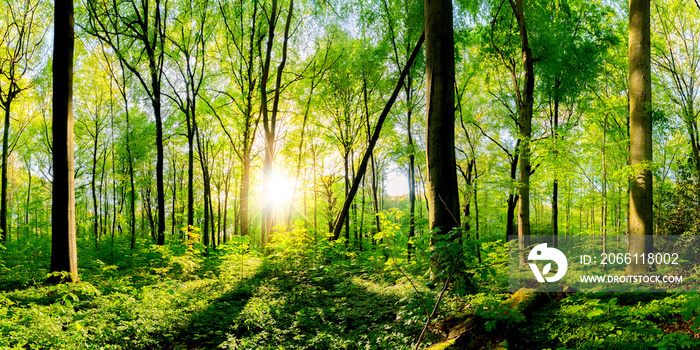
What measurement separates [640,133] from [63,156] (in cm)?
1173

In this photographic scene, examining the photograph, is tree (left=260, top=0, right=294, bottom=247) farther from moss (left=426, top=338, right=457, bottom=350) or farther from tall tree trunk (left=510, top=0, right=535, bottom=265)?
moss (left=426, top=338, right=457, bottom=350)

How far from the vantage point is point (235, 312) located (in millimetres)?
5074

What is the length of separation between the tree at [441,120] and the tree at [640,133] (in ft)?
15.2

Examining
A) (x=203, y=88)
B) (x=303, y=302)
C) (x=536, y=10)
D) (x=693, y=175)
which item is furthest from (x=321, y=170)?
(x=693, y=175)

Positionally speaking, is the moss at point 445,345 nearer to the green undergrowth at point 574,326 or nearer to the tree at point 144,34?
the green undergrowth at point 574,326

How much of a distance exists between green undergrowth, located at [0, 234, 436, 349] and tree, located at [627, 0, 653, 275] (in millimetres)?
4967

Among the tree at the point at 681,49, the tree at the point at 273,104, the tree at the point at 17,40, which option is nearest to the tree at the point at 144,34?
the tree at the point at 17,40

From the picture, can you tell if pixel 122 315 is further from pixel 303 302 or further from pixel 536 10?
pixel 536 10

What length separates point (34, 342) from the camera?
3.20 meters

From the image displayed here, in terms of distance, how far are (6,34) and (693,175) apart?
28688mm

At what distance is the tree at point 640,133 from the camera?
5.98 metres

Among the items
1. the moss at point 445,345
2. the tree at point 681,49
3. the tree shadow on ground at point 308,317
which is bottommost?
the tree shadow on ground at point 308,317

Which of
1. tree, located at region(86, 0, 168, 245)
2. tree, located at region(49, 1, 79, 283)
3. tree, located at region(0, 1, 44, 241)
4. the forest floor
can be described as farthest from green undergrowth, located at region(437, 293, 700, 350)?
tree, located at region(0, 1, 44, 241)

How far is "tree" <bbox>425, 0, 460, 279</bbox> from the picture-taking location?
13.7ft
